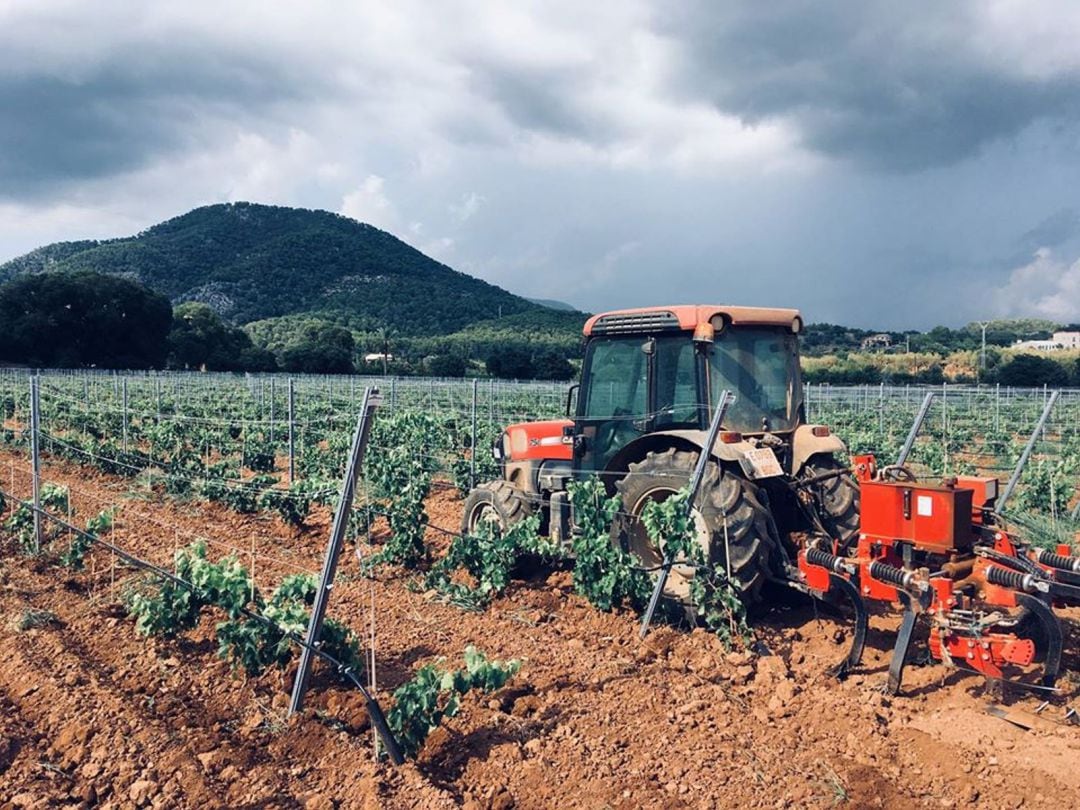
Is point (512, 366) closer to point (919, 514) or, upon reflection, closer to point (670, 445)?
point (670, 445)

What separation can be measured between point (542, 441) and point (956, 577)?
10.9 feet

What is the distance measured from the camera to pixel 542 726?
415cm

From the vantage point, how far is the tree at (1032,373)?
45.6 metres

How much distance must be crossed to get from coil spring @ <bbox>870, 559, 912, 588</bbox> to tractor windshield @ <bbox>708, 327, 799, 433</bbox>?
1552 mm

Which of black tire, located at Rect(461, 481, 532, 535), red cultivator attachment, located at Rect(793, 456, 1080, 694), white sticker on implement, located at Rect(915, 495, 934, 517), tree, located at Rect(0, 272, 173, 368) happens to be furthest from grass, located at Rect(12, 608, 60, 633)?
tree, located at Rect(0, 272, 173, 368)

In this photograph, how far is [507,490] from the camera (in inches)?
280

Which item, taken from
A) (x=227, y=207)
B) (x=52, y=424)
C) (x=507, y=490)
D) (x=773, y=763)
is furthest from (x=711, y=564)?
(x=227, y=207)

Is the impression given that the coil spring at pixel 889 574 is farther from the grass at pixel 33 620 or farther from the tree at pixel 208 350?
the tree at pixel 208 350

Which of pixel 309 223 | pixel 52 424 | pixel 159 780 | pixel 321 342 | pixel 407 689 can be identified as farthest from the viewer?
pixel 309 223

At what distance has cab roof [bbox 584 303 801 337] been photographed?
5852mm

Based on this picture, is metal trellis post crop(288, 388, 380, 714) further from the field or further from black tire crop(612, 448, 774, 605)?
black tire crop(612, 448, 774, 605)

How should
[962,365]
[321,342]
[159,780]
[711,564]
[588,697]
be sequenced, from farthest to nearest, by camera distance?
[321,342] → [962,365] → [711,564] → [588,697] → [159,780]

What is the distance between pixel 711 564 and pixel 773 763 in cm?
160

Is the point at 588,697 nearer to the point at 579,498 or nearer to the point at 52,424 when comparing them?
the point at 579,498
